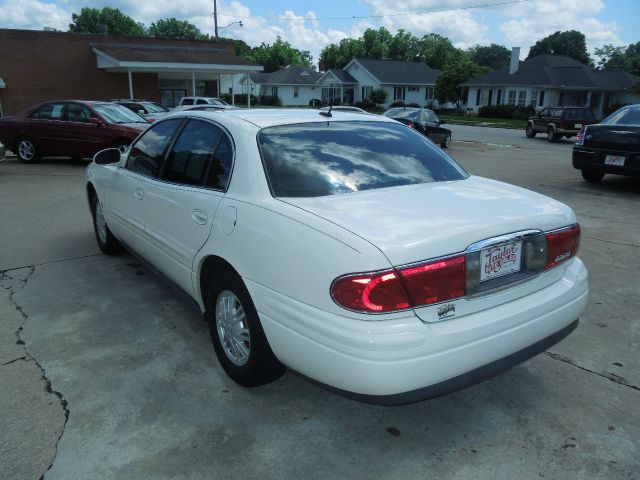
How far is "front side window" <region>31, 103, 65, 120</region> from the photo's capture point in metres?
12.5

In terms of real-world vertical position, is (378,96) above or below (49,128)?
above

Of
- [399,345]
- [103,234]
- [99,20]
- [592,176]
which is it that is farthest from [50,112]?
[99,20]

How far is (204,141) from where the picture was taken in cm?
357

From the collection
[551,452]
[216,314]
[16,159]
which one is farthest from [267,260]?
[16,159]

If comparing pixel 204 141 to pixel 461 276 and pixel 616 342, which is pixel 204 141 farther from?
pixel 616 342

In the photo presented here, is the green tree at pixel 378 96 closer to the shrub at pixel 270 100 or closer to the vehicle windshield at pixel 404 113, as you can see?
the shrub at pixel 270 100

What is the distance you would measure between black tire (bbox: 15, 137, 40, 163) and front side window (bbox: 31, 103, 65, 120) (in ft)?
2.12

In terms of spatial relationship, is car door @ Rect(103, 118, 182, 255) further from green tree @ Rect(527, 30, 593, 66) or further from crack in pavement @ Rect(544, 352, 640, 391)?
green tree @ Rect(527, 30, 593, 66)

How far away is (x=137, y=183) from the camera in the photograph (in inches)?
167

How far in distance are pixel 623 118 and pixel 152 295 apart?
9.23 m

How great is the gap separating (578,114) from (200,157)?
2569cm

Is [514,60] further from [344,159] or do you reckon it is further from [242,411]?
[242,411]

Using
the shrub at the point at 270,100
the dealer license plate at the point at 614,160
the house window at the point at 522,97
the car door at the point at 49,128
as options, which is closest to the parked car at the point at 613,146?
the dealer license plate at the point at 614,160

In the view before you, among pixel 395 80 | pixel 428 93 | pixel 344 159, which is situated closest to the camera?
pixel 344 159
